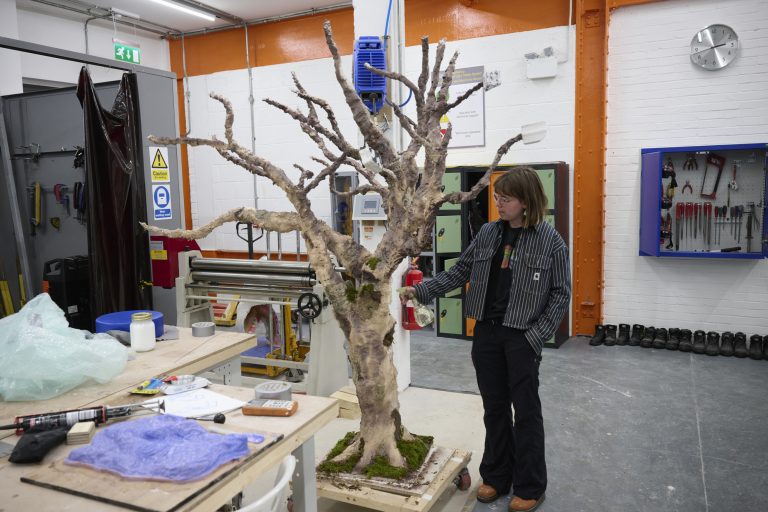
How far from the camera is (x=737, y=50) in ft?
15.0

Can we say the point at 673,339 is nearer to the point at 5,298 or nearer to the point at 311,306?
the point at 311,306

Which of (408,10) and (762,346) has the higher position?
(408,10)

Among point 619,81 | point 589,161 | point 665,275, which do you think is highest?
point 619,81

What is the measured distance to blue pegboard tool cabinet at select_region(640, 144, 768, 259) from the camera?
15.1 feet

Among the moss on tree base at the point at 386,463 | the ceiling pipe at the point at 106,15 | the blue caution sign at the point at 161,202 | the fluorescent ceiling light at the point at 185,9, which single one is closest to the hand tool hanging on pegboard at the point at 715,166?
the moss on tree base at the point at 386,463

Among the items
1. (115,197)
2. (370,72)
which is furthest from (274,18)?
(370,72)

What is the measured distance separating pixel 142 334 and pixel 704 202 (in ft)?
15.3

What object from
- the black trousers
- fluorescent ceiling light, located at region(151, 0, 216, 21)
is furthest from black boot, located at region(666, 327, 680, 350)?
fluorescent ceiling light, located at region(151, 0, 216, 21)

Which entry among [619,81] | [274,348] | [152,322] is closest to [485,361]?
[152,322]

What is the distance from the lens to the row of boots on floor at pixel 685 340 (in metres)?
4.54

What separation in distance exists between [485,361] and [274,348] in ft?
7.81

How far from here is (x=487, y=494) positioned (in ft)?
8.17

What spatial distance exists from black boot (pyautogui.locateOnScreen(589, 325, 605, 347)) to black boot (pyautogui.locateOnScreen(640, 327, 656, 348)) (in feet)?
1.08

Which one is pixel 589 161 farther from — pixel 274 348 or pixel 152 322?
pixel 152 322
